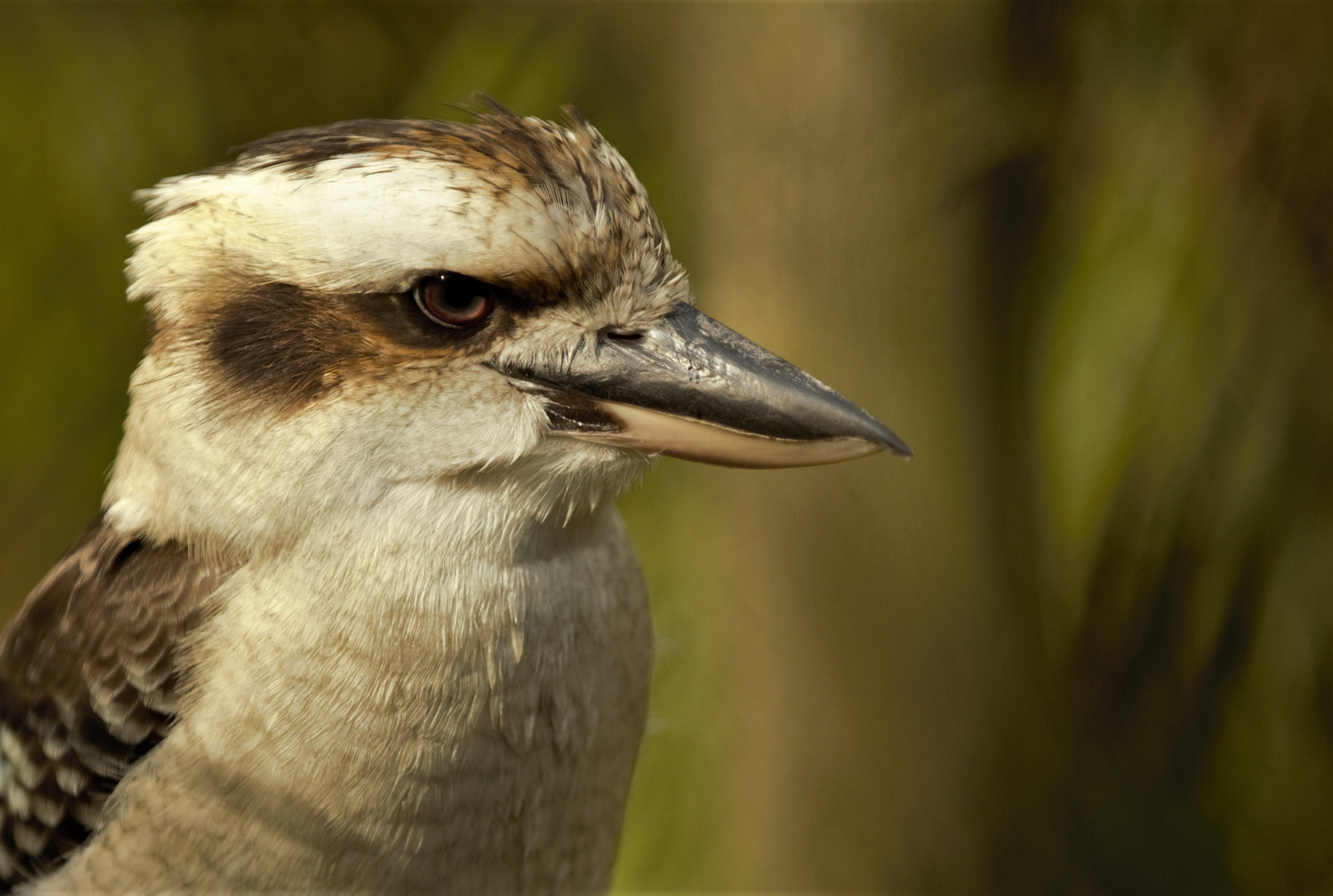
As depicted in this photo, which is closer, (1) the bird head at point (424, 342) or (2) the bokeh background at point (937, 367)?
(1) the bird head at point (424, 342)

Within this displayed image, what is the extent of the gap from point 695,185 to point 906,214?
42 centimetres

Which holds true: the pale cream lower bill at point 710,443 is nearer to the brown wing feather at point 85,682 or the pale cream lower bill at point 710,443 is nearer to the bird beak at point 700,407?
the bird beak at point 700,407

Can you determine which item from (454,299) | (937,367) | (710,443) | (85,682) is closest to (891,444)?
(710,443)

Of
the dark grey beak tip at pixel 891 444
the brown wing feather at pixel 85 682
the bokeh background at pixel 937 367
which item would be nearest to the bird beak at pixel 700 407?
the dark grey beak tip at pixel 891 444

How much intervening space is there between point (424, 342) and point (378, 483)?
5.1 inches

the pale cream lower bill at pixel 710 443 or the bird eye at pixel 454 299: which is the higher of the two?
the bird eye at pixel 454 299

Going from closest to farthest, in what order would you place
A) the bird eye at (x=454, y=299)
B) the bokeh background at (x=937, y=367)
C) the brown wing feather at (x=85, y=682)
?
the bird eye at (x=454, y=299), the brown wing feather at (x=85, y=682), the bokeh background at (x=937, y=367)

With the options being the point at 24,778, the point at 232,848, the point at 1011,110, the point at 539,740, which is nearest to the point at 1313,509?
the point at 1011,110

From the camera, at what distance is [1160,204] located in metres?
2.28

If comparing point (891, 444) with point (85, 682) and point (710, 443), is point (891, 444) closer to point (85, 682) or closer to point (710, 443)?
point (710, 443)

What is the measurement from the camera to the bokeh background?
2.18 m

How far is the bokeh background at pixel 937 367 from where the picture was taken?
7.15 ft

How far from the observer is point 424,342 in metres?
1.01

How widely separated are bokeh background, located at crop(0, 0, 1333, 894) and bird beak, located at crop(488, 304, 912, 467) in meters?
1.15
